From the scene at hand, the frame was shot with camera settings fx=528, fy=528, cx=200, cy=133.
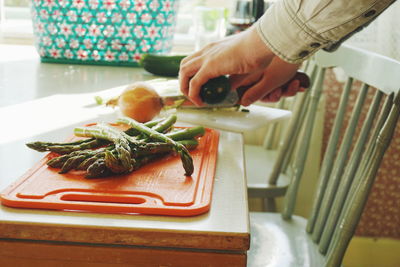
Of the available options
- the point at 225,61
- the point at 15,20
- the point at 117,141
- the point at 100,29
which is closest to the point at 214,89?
the point at 225,61

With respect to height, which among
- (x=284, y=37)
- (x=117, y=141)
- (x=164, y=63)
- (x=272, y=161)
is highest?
(x=284, y=37)

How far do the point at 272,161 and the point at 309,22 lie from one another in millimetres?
1043

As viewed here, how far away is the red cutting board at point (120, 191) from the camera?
643 mm

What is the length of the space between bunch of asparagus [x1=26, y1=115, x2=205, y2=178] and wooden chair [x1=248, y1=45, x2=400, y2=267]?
341mm

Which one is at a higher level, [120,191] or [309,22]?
[309,22]

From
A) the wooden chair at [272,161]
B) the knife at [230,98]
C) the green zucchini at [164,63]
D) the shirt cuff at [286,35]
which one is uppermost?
the shirt cuff at [286,35]

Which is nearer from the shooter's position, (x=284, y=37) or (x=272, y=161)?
(x=284, y=37)

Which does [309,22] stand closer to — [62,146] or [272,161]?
[62,146]

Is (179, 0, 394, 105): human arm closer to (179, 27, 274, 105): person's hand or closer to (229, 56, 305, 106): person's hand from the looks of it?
(179, 27, 274, 105): person's hand

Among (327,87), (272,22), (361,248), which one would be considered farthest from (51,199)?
(361,248)

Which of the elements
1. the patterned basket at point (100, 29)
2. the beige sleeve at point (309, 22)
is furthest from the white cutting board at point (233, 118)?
the patterned basket at point (100, 29)

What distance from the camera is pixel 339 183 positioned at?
4.02 feet

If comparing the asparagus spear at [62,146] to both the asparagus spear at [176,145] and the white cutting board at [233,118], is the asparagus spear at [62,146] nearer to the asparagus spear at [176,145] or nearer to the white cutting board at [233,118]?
the asparagus spear at [176,145]

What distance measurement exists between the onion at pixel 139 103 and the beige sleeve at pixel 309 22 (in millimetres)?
284
